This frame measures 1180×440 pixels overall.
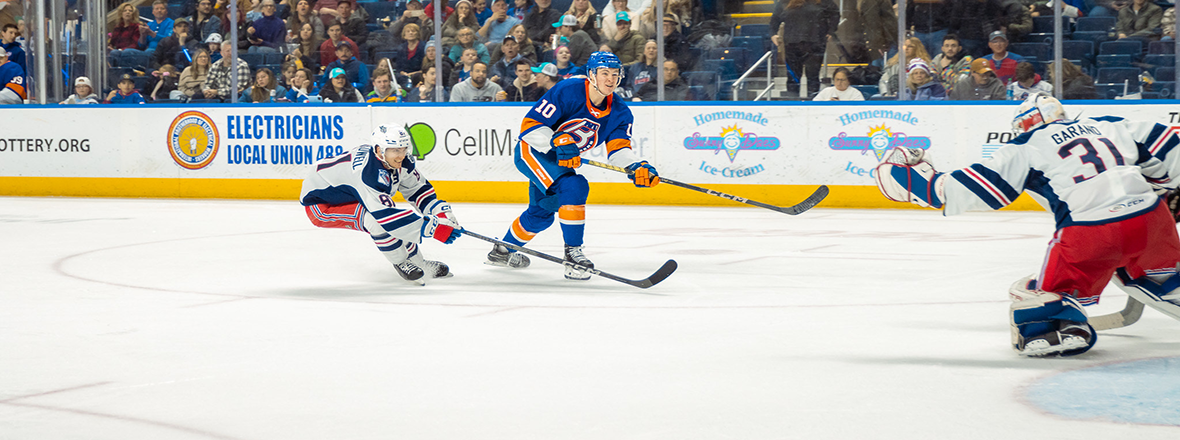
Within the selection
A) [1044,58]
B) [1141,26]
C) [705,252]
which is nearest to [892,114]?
[1044,58]

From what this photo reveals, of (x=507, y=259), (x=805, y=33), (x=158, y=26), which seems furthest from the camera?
(x=158, y=26)

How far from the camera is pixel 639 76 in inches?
366

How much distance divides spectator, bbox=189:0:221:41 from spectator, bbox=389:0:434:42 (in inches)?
61.9

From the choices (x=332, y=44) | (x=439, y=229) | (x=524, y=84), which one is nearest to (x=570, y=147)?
(x=439, y=229)

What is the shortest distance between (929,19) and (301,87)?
5100mm

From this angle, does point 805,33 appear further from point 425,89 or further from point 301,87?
point 301,87

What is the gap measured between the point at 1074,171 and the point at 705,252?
302 cm

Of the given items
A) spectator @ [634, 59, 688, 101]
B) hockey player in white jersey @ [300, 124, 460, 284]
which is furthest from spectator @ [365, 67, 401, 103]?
hockey player in white jersey @ [300, 124, 460, 284]

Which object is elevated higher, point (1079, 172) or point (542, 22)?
point (542, 22)

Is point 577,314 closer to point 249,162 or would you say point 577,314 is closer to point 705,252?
point 705,252

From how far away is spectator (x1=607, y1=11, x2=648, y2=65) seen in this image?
9211 millimetres

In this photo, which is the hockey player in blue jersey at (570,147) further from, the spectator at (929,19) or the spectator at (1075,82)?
the spectator at (1075,82)

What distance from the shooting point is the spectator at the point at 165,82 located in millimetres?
10484

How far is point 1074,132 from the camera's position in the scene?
313cm
